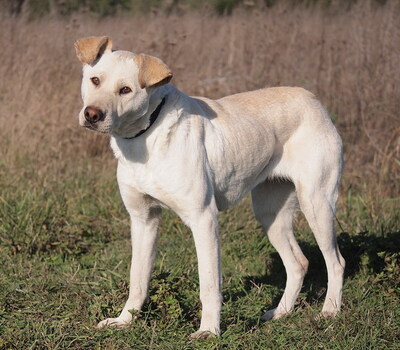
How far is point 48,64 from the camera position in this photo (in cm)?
861

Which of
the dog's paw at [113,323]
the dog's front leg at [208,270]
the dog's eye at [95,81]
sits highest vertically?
the dog's eye at [95,81]

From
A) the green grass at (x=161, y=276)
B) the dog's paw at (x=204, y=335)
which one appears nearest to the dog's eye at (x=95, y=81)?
the green grass at (x=161, y=276)

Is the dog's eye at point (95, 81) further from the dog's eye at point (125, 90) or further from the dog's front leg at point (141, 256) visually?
the dog's front leg at point (141, 256)

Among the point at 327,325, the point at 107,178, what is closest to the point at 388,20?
the point at 107,178

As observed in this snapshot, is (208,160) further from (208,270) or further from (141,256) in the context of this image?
(141,256)

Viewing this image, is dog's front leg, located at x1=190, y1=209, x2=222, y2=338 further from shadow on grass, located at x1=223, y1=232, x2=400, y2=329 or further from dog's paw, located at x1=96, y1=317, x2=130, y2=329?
shadow on grass, located at x1=223, y1=232, x2=400, y2=329

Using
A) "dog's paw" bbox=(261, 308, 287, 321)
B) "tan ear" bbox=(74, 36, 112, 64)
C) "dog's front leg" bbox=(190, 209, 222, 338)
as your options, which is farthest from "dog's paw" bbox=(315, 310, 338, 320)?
"tan ear" bbox=(74, 36, 112, 64)

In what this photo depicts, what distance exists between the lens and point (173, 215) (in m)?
6.47

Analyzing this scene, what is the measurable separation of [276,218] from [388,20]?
3.84 metres

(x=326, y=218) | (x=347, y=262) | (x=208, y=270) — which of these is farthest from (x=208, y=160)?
(x=347, y=262)

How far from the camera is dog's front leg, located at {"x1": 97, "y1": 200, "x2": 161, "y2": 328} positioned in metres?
4.49

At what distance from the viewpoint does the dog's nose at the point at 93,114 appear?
3786mm

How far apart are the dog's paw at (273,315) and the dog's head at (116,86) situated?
164 centimetres

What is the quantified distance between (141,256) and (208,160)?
80cm
